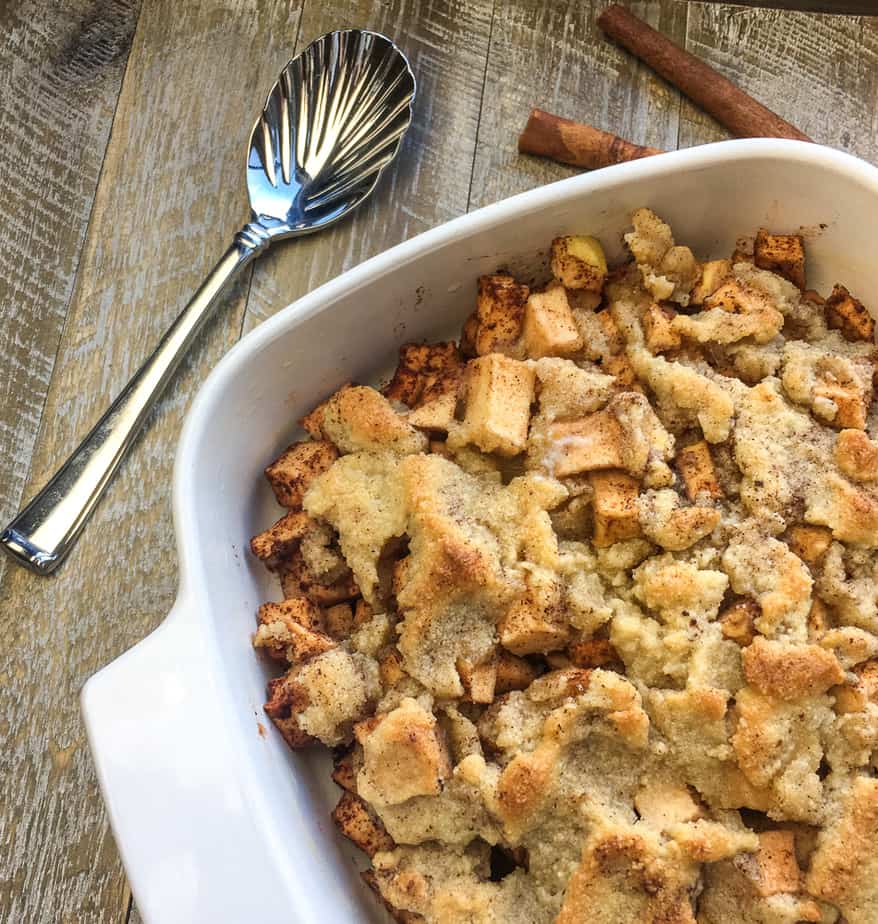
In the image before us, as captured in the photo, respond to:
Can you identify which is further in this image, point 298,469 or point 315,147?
point 315,147

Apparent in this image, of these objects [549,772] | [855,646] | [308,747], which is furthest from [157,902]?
[855,646]

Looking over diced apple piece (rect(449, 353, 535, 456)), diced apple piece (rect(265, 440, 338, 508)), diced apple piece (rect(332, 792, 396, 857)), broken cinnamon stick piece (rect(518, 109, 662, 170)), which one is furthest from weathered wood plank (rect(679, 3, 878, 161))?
diced apple piece (rect(332, 792, 396, 857))

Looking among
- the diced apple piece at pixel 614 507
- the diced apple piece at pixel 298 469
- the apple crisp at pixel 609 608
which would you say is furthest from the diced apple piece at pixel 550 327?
the diced apple piece at pixel 298 469

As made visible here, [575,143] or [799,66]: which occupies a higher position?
[799,66]

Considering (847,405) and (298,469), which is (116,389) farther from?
(847,405)

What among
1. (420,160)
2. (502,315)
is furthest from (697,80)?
(502,315)

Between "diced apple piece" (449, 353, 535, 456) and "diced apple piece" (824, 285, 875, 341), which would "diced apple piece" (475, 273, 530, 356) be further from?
"diced apple piece" (824, 285, 875, 341)
